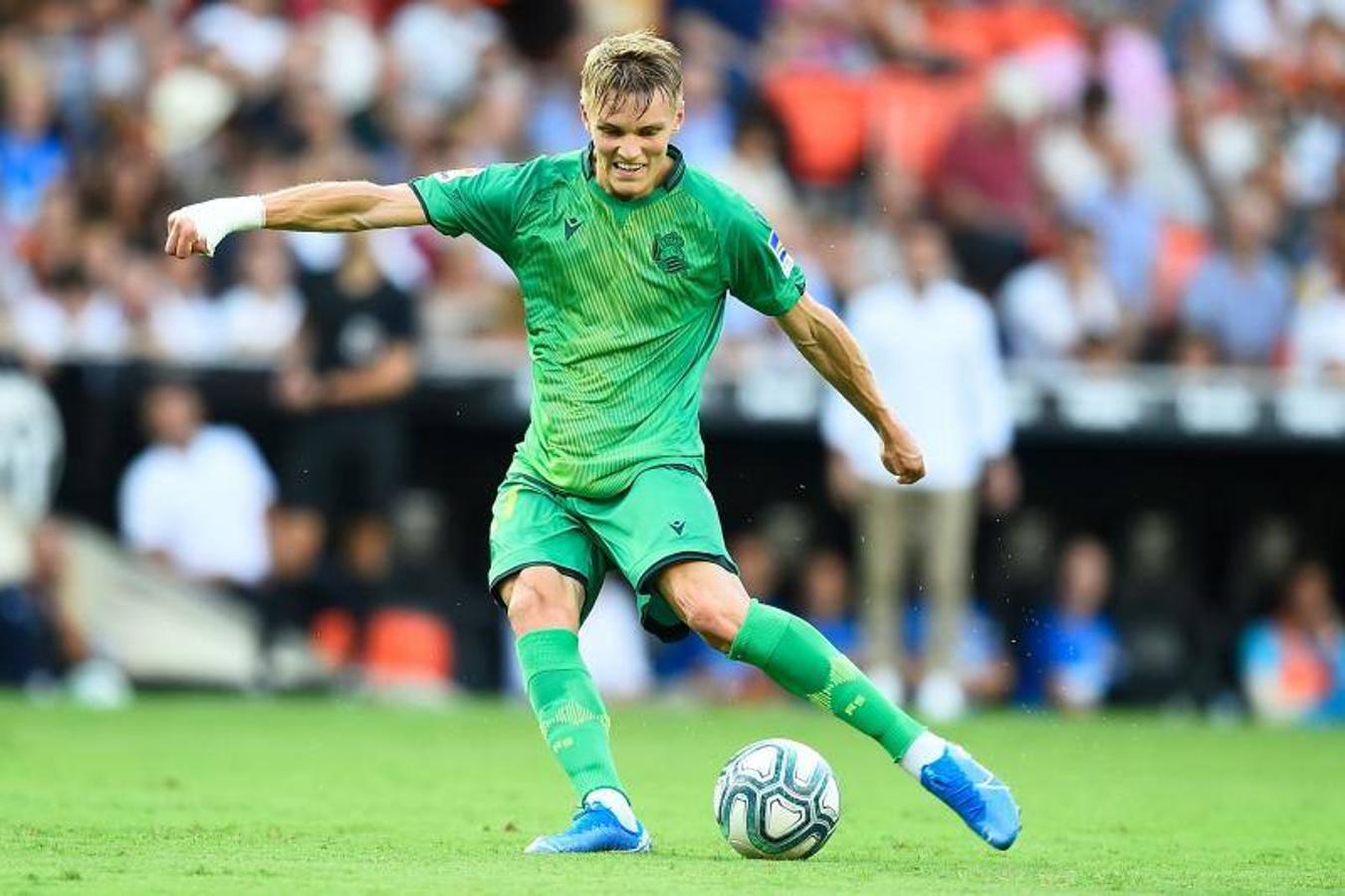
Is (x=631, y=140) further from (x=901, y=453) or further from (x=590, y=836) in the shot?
(x=590, y=836)

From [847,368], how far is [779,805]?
1.28 m

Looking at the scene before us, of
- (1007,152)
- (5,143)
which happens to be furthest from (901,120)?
(5,143)

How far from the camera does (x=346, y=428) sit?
14.9 metres

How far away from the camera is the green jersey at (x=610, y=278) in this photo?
7.32 metres

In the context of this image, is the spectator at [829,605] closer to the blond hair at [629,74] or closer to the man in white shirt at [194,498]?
the man in white shirt at [194,498]

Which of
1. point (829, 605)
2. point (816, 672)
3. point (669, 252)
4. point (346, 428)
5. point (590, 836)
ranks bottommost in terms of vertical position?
point (590, 836)

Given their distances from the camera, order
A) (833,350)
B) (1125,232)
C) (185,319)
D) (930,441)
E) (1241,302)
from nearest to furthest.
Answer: (833,350) → (930,441) → (185,319) → (1241,302) → (1125,232)

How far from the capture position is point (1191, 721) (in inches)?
587

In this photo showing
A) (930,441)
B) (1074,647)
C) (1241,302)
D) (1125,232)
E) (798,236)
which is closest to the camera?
(930,441)

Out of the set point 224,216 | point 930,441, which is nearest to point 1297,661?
point 930,441

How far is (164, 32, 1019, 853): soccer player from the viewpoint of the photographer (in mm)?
7121

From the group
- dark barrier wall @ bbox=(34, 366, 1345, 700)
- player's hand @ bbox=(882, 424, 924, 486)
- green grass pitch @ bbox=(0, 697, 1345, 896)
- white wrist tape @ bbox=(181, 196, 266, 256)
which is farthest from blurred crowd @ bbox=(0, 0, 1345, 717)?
white wrist tape @ bbox=(181, 196, 266, 256)

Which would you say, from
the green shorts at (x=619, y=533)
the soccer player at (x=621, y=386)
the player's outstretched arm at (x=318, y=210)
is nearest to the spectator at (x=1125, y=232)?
the soccer player at (x=621, y=386)

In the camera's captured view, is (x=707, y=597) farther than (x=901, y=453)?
No
